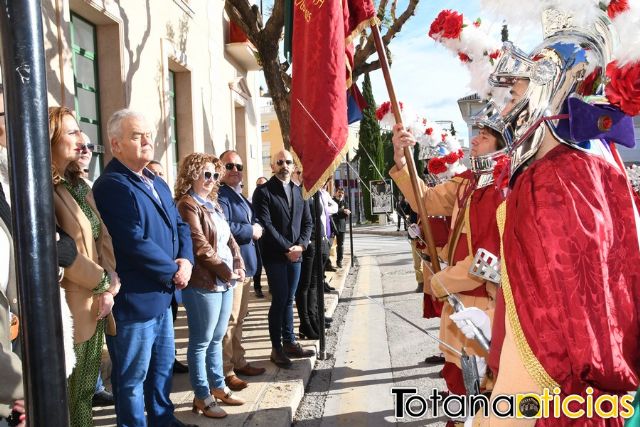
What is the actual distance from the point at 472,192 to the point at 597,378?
1.85 metres

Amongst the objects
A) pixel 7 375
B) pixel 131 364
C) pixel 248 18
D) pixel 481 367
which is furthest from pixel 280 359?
pixel 248 18

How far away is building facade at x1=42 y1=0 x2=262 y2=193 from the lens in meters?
5.76

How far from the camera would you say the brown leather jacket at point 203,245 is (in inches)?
146

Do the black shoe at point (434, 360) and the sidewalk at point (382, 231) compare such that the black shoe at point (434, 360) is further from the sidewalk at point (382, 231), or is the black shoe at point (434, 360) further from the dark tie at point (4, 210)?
the sidewalk at point (382, 231)

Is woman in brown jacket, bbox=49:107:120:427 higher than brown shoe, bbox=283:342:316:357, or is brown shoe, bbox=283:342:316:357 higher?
woman in brown jacket, bbox=49:107:120:427

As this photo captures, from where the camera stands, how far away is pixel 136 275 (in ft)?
9.94

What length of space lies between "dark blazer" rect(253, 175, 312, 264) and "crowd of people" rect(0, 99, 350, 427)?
1.10ft

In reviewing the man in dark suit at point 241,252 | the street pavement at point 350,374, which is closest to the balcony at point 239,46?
the street pavement at point 350,374

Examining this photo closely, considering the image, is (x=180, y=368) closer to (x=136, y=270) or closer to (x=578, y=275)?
(x=136, y=270)

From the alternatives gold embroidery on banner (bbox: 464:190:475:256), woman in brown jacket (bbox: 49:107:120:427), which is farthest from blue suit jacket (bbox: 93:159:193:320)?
gold embroidery on banner (bbox: 464:190:475:256)

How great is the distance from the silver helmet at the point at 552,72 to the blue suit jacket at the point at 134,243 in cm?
207

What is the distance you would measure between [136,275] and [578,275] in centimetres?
240

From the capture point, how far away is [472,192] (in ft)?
10.3

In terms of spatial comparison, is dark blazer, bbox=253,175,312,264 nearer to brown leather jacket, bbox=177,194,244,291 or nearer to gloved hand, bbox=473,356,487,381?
brown leather jacket, bbox=177,194,244,291
